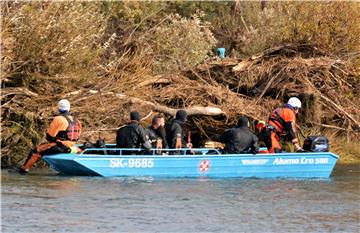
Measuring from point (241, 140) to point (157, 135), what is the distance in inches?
77.4

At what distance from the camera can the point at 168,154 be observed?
22875 millimetres

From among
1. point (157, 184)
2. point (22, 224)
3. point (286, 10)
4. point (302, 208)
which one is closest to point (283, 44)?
point (286, 10)

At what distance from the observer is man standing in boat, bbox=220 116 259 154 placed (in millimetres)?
22438

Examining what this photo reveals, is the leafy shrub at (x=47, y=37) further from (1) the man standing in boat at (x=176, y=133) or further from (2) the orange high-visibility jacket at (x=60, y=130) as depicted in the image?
(1) the man standing in boat at (x=176, y=133)

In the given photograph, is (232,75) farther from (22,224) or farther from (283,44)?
(22,224)

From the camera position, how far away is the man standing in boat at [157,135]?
22.4 meters

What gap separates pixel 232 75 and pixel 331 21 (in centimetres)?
365

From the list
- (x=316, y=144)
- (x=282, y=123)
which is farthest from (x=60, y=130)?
(x=316, y=144)

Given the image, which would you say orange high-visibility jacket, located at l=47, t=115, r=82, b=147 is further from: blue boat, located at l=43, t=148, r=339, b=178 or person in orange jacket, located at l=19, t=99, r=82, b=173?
blue boat, located at l=43, t=148, r=339, b=178

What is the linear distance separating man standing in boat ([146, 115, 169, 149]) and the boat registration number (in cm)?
69

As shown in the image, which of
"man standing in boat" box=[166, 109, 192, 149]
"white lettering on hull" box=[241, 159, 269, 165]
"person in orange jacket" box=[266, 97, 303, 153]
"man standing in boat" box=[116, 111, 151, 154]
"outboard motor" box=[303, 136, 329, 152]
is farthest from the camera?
"outboard motor" box=[303, 136, 329, 152]

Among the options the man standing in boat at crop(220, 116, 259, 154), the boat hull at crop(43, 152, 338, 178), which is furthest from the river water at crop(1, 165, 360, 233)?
the man standing in boat at crop(220, 116, 259, 154)

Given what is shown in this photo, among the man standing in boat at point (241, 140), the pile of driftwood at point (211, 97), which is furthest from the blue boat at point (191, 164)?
the pile of driftwood at point (211, 97)

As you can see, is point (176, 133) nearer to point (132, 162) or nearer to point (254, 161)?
point (132, 162)
